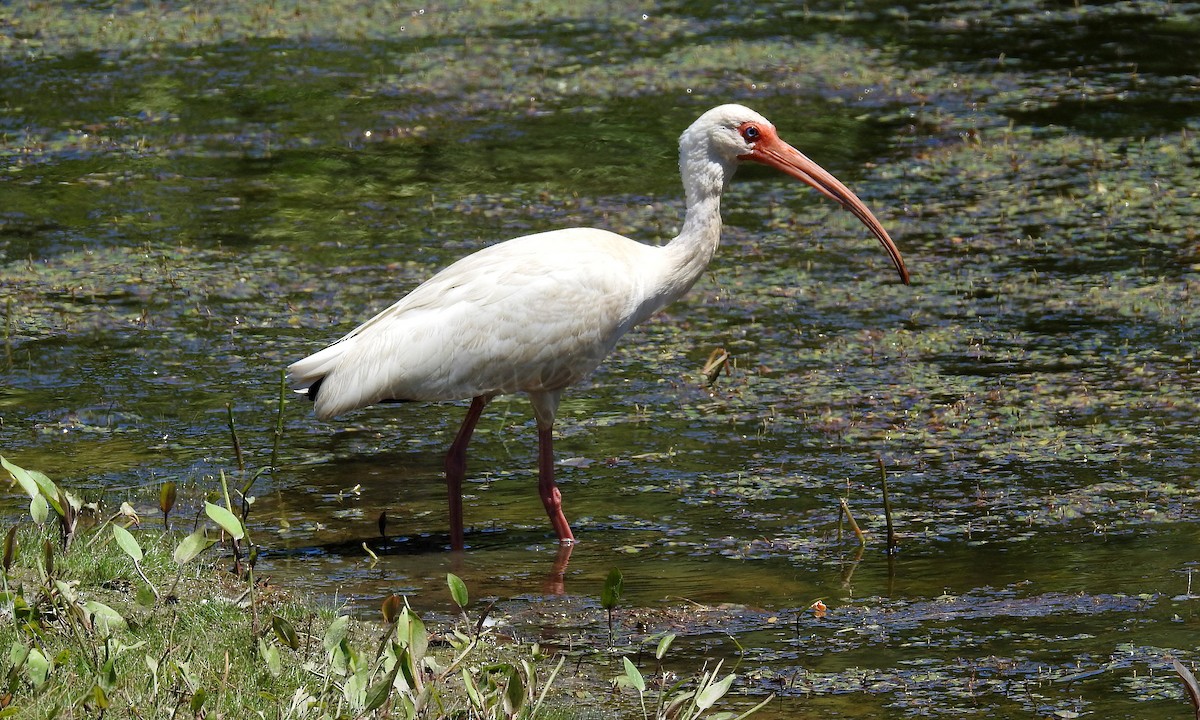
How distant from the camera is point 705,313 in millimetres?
8898

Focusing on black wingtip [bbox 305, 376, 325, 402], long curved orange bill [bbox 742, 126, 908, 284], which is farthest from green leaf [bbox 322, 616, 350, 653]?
long curved orange bill [bbox 742, 126, 908, 284]

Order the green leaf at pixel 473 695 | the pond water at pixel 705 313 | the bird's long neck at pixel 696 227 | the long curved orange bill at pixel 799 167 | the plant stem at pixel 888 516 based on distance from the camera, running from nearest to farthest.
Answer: the green leaf at pixel 473 695
the pond water at pixel 705 313
the plant stem at pixel 888 516
the bird's long neck at pixel 696 227
the long curved orange bill at pixel 799 167

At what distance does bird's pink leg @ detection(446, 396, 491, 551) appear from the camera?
6.39 metres

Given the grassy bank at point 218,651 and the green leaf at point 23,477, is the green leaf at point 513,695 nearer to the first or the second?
the grassy bank at point 218,651

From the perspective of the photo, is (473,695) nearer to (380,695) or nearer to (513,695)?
(513,695)

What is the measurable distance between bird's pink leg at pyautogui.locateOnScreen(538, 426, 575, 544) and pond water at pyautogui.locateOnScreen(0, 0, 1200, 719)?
0.14 meters

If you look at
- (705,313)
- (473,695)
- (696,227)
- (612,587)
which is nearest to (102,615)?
(473,695)

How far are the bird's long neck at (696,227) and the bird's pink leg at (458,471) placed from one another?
837 mm

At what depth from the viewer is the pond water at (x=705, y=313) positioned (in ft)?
19.0

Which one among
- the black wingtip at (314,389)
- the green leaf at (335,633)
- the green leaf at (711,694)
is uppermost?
the green leaf at (335,633)

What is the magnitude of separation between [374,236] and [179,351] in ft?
6.08

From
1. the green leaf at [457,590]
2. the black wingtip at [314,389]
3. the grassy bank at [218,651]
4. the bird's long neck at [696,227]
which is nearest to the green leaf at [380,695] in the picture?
the grassy bank at [218,651]

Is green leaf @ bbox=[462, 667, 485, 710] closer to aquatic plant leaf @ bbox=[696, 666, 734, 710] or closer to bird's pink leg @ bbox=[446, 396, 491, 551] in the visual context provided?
aquatic plant leaf @ bbox=[696, 666, 734, 710]

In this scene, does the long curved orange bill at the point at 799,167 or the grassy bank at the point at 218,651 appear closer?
the grassy bank at the point at 218,651
